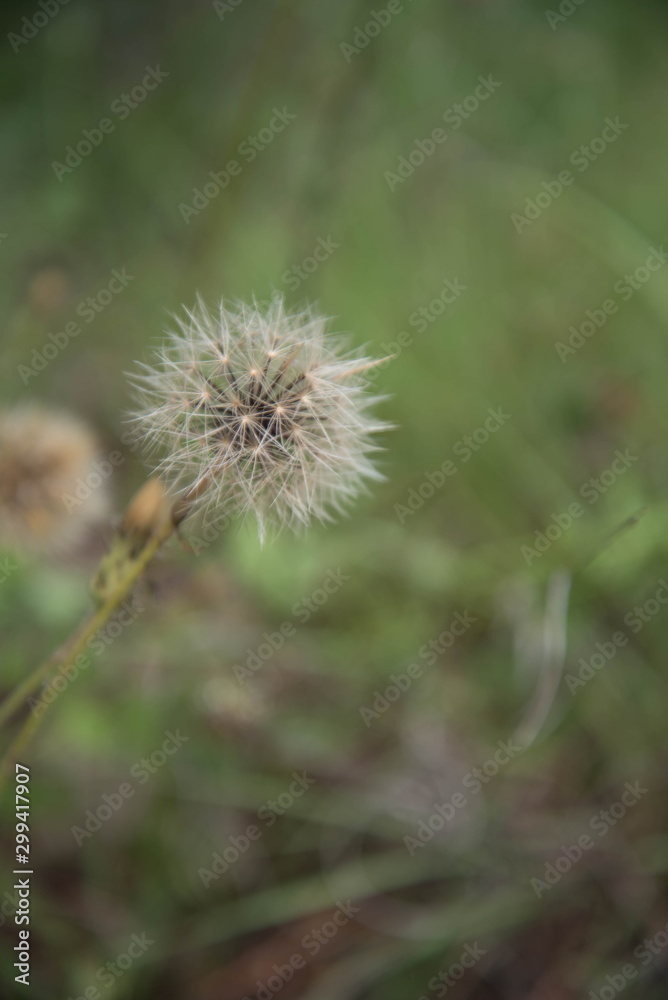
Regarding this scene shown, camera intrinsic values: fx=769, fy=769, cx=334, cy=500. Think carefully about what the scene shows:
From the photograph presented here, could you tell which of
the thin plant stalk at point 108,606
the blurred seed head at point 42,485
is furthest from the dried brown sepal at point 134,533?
the blurred seed head at point 42,485

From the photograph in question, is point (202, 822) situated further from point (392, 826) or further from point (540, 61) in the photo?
point (540, 61)

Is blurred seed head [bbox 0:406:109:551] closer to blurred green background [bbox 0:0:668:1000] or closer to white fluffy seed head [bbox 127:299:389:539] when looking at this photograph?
blurred green background [bbox 0:0:668:1000]

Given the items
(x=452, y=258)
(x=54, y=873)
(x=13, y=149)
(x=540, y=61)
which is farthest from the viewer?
(x=540, y=61)

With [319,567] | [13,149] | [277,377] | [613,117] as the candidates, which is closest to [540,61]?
[613,117]

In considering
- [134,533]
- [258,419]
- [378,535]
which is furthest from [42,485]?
[378,535]

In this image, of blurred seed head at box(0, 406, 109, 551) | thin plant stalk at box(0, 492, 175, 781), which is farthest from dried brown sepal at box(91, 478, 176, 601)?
blurred seed head at box(0, 406, 109, 551)

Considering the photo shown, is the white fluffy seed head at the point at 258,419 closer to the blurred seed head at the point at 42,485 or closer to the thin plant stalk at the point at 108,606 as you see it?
the thin plant stalk at the point at 108,606
